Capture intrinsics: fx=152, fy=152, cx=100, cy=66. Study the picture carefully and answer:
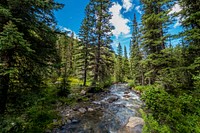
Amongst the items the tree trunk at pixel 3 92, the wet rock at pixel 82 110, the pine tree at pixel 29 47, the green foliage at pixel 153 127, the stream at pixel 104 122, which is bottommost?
the stream at pixel 104 122

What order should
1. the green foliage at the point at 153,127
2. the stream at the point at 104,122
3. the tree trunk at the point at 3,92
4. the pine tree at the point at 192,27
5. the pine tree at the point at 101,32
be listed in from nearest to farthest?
the green foliage at the point at 153,127 < the tree trunk at the point at 3,92 < the stream at the point at 104,122 < the pine tree at the point at 192,27 < the pine tree at the point at 101,32

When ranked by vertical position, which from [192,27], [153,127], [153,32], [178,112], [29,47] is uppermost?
[153,32]

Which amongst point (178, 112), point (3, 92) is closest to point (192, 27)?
point (178, 112)

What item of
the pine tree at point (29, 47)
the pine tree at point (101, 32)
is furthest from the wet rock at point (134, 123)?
the pine tree at point (101, 32)

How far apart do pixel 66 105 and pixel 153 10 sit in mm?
13412

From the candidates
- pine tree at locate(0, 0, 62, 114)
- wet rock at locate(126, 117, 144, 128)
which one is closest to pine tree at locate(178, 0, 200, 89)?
wet rock at locate(126, 117, 144, 128)

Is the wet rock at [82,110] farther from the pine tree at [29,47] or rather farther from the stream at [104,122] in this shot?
the pine tree at [29,47]

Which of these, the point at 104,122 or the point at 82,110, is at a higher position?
the point at 82,110

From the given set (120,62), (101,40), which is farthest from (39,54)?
(120,62)

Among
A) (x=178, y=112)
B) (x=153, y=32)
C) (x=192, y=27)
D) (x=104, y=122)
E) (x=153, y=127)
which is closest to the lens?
(x=153, y=127)

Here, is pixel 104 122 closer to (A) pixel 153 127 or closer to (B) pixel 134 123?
(B) pixel 134 123

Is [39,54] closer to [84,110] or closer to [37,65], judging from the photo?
[37,65]

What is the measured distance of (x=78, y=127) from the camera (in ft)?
29.1

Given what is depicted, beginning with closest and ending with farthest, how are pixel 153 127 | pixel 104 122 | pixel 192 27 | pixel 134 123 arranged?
pixel 153 127
pixel 134 123
pixel 104 122
pixel 192 27
